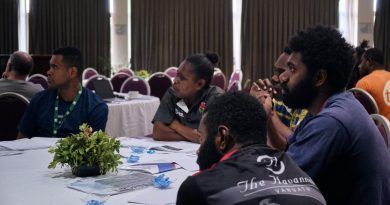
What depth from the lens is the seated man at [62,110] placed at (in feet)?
10.1

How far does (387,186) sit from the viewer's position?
1534 millimetres

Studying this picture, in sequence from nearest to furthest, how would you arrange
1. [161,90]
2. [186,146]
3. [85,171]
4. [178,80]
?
[85,171]
[186,146]
[178,80]
[161,90]

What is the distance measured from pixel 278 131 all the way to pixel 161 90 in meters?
A: 4.46

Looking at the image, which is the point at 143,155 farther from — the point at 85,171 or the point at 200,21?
the point at 200,21

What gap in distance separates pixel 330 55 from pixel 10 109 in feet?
8.73

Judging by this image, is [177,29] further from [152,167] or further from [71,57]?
[152,167]

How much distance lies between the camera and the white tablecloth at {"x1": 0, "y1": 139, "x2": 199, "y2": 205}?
5.34ft

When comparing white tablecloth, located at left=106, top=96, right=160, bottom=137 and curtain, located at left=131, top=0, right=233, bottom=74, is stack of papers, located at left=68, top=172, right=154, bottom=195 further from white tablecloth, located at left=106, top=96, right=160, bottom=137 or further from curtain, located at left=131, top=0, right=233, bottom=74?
curtain, located at left=131, top=0, right=233, bottom=74

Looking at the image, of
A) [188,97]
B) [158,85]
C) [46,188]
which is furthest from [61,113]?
[158,85]

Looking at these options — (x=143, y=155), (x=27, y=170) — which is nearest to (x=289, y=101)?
(x=143, y=155)

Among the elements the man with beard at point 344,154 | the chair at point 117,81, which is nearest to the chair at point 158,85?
the chair at point 117,81

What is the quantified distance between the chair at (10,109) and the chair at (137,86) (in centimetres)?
263

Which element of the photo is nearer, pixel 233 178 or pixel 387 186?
pixel 233 178

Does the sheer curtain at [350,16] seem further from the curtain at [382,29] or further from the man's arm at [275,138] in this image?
the man's arm at [275,138]
